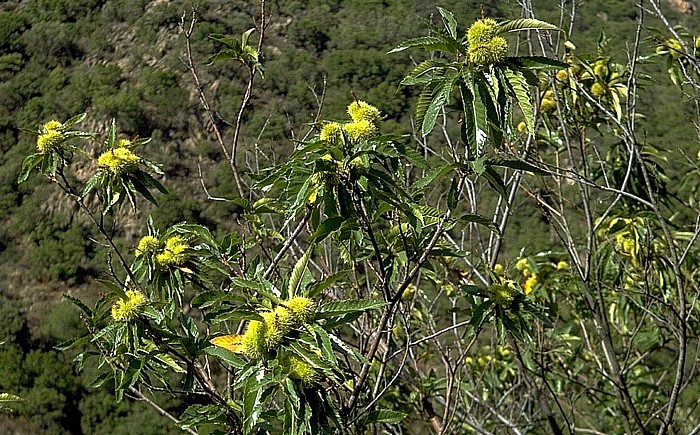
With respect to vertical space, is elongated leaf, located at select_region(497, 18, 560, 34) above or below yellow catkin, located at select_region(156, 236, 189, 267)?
above

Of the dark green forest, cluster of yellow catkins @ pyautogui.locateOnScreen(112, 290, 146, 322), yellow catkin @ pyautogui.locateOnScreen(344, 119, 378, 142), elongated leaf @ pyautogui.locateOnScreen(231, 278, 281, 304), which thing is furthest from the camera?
the dark green forest

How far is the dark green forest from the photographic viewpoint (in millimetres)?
9375

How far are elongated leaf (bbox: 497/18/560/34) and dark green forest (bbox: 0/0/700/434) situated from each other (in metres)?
5.65

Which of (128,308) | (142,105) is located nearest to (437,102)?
(128,308)

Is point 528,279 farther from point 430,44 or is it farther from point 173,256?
point 430,44

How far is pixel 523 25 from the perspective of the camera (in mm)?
1018

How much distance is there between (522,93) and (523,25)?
11cm

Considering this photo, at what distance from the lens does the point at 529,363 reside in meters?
2.08

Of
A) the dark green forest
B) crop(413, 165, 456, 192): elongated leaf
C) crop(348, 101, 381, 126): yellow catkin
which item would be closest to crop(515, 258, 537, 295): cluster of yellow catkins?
crop(348, 101, 381, 126): yellow catkin

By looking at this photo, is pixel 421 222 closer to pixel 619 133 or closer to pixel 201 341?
pixel 201 341

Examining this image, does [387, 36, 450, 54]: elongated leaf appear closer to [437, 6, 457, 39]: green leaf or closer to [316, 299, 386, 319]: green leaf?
[437, 6, 457, 39]: green leaf

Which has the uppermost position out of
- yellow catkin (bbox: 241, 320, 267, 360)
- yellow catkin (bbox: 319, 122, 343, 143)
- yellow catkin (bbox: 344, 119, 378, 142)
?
yellow catkin (bbox: 319, 122, 343, 143)

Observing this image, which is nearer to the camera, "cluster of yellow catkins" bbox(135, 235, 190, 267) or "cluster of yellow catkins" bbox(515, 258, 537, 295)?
"cluster of yellow catkins" bbox(135, 235, 190, 267)

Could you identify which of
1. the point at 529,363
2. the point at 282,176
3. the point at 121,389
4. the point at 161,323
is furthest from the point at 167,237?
the point at 529,363
